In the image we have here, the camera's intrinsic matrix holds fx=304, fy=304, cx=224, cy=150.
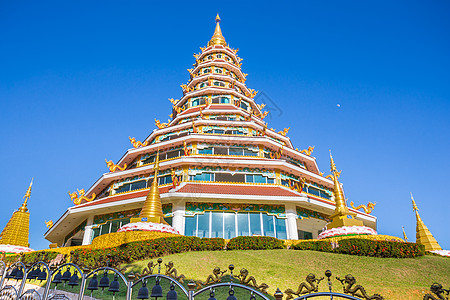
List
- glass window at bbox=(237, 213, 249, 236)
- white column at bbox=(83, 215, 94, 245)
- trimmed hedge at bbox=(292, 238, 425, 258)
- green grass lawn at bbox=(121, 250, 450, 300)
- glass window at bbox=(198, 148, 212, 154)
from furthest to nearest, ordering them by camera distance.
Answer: glass window at bbox=(198, 148, 212, 154)
white column at bbox=(83, 215, 94, 245)
glass window at bbox=(237, 213, 249, 236)
trimmed hedge at bbox=(292, 238, 425, 258)
green grass lawn at bbox=(121, 250, 450, 300)

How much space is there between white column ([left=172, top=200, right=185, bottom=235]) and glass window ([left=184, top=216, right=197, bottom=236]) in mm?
271

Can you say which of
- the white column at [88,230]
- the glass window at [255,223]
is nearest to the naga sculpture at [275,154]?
the glass window at [255,223]

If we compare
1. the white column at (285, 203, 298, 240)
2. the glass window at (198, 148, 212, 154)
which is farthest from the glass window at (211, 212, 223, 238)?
the glass window at (198, 148, 212, 154)

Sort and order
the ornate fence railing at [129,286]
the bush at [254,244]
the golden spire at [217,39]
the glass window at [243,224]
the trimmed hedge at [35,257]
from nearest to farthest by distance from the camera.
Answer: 1. the ornate fence railing at [129,286]
2. the trimmed hedge at [35,257]
3. the bush at [254,244]
4. the glass window at [243,224]
5. the golden spire at [217,39]

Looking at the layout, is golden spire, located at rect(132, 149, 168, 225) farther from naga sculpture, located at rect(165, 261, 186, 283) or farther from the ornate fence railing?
naga sculpture, located at rect(165, 261, 186, 283)

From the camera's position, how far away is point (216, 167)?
902 inches

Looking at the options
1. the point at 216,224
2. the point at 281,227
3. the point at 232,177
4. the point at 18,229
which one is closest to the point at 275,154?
the point at 232,177

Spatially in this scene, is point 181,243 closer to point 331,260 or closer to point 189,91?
point 331,260

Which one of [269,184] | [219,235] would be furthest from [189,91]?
[219,235]

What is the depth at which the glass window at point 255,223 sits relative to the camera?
19703 mm

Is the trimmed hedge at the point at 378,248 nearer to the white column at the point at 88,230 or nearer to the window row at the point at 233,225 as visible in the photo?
the window row at the point at 233,225

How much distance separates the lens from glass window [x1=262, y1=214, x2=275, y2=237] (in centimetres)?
1978

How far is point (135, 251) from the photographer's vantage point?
11.8 metres

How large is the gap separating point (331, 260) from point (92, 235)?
1767 cm
